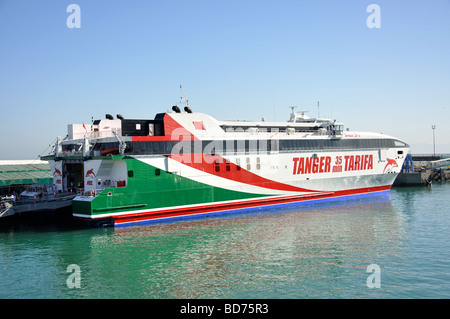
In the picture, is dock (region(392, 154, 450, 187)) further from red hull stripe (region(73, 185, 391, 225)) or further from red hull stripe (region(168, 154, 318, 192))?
red hull stripe (region(168, 154, 318, 192))

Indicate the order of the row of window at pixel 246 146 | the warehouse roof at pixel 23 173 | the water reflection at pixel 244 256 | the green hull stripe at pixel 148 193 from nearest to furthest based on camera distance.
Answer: the water reflection at pixel 244 256
the green hull stripe at pixel 148 193
the row of window at pixel 246 146
the warehouse roof at pixel 23 173

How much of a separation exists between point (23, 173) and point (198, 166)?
2420 centimetres

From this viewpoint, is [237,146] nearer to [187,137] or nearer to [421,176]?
[187,137]

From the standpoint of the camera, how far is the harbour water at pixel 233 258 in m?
13.4

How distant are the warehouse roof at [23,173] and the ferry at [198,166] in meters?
11.1

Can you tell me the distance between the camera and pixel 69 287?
45.4 ft

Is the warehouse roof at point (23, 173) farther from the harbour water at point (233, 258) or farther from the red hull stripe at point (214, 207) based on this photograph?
the red hull stripe at point (214, 207)

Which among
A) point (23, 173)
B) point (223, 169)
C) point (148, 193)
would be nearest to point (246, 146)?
point (223, 169)

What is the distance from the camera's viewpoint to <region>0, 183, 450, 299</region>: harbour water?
526 inches

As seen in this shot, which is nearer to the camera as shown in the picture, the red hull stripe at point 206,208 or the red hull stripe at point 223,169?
the red hull stripe at point 206,208

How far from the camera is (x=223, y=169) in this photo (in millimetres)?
26641

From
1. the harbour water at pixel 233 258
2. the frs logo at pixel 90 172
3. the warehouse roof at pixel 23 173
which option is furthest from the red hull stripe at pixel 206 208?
the warehouse roof at pixel 23 173
